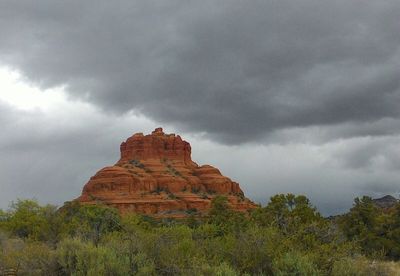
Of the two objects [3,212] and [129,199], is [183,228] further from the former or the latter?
[129,199]

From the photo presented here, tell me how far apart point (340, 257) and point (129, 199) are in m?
137

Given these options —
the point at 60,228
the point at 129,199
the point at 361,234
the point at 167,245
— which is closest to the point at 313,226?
the point at 167,245

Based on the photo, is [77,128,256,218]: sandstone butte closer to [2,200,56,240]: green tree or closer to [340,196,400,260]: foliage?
[2,200,56,240]: green tree

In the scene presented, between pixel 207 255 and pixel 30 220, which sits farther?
pixel 30 220

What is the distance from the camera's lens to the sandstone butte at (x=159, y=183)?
149375 mm

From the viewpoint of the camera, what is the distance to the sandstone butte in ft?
490

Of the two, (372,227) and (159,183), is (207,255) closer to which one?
(372,227)

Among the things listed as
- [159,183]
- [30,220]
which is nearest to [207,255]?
[30,220]

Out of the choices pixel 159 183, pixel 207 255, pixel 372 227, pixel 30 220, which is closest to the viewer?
pixel 207 255

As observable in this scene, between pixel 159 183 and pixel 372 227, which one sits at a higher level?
pixel 159 183

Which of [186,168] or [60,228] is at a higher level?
[186,168]

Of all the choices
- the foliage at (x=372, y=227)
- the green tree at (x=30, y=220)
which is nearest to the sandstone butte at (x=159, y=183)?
the green tree at (x=30, y=220)

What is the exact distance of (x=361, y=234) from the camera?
51.0 meters

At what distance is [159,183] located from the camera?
163 m
